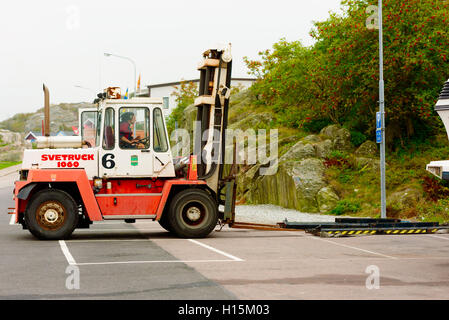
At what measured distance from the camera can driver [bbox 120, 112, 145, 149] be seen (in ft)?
51.6

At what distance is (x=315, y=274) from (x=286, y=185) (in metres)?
15.8

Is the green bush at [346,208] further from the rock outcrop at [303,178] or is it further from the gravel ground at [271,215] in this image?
the gravel ground at [271,215]

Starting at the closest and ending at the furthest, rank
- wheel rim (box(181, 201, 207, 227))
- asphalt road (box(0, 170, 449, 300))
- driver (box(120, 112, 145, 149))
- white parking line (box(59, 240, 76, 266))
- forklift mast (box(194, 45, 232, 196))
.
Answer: asphalt road (box(0, 170, 449, 300)) → white parking line (box(59, 240, 76, 266)) → driver (box(120, 112, 145, 149)) → wheel rim (box(181, 201, 207, 227)) → forklift mast (box(194, 45, 232, 196))

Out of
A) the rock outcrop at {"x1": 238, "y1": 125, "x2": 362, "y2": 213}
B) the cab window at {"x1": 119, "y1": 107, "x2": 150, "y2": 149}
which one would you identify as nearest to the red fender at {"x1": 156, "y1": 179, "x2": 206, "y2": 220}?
the cab window at {"x1": 119, "y1": 107, "x2": 150, "y2": 149}

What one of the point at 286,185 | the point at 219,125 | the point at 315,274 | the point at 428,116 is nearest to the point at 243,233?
the point at 219,125

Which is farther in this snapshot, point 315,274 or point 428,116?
point 428,116

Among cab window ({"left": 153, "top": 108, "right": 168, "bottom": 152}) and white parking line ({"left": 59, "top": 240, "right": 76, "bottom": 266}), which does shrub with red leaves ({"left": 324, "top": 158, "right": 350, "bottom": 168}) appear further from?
white parking line ({"left": 59, "top": 240, "right": 76, "bottom": 266})

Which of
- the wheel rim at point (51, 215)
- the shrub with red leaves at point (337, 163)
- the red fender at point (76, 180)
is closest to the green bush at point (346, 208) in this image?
the shrub with red leaves at point (337, 163)

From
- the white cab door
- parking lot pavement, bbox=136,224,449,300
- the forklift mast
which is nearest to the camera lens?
parking lot pavement, bbox=136,224,449,300

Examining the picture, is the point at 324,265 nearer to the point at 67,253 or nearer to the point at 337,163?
the point at 67,253

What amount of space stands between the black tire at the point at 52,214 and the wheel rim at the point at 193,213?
8.39 feet

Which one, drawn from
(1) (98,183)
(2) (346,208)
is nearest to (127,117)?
(1) (98,183)
